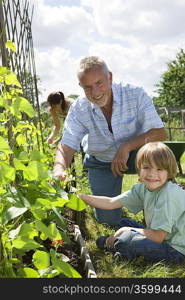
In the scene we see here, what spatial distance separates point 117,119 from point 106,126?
107 mm

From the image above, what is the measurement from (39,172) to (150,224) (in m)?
1.10

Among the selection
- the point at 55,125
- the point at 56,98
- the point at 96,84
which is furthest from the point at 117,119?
the point at 55,125

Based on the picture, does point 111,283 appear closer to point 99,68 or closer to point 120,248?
point 120,248

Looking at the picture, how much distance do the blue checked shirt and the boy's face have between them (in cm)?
72

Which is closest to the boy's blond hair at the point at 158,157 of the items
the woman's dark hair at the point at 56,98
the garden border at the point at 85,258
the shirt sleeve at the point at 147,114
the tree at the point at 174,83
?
the garden border at the point at 85,258

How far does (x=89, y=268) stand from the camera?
1798 mm

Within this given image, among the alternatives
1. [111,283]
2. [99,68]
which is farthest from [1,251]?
[99,68]

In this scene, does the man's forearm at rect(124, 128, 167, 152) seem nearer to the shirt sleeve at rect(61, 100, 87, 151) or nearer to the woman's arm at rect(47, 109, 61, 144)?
the shirt sleeve at rect(61, 100, 87, 151)

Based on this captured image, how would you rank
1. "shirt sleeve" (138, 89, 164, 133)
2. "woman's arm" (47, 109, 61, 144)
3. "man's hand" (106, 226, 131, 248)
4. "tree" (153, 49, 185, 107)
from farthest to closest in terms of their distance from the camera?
"tree" (153, 49, 185, 107) → "woman's arm" (47, 109, 61, 144) → "shirt sleeve" (138, 89, 164, 133) → "man's hand" (106, 226, 131, 248)

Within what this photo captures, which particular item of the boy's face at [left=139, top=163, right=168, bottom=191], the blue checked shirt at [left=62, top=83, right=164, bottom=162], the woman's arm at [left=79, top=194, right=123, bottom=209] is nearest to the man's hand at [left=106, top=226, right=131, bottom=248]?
the woman's arm at [left=79, top=194, right=123, bottom=209]

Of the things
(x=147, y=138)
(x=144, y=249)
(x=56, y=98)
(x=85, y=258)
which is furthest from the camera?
(x=56, y=98)

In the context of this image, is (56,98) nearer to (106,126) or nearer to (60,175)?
(106,126)

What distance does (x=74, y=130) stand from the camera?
9.38ft

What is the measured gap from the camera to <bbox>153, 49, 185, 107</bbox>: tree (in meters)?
22.3
